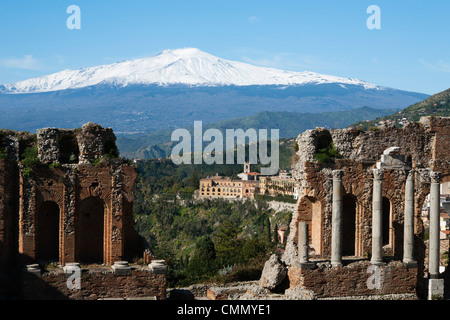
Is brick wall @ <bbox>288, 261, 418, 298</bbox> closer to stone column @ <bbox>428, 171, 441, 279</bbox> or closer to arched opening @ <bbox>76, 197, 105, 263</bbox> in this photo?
stone column @ <bbox>428, 171, 441, 279</bbox>

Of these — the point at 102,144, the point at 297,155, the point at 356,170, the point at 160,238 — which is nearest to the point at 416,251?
the point at 356,170

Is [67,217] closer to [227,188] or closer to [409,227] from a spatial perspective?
[409,227]

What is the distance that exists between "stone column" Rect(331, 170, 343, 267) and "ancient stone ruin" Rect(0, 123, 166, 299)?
692 cm

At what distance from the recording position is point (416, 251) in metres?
29.0

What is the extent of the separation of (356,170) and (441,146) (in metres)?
4.31

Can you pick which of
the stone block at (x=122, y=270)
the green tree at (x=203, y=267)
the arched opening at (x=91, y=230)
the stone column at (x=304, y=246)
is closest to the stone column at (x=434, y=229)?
the stone column at (x=304, y=246)

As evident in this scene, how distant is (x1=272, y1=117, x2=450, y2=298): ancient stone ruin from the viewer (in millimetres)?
26812

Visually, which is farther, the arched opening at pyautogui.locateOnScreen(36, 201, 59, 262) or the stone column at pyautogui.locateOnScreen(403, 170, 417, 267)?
the stone column at pyautogui.locateOnScreen(403, 170, 417, 267)

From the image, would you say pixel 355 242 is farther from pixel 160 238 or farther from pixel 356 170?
pixel 160 238

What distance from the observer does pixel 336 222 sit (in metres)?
27.0

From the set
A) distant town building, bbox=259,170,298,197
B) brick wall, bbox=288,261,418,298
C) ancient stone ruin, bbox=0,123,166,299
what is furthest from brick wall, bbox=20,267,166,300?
distant town building, bbox=259,170,298,197

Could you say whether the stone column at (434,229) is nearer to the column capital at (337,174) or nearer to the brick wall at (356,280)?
the brick wall at (356,280)

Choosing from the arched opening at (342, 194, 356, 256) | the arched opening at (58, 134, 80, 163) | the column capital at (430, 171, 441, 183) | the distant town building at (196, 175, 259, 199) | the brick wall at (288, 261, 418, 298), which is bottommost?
the distant town building at (196, 175, 259, 199)

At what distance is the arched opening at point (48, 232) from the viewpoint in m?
25.7
